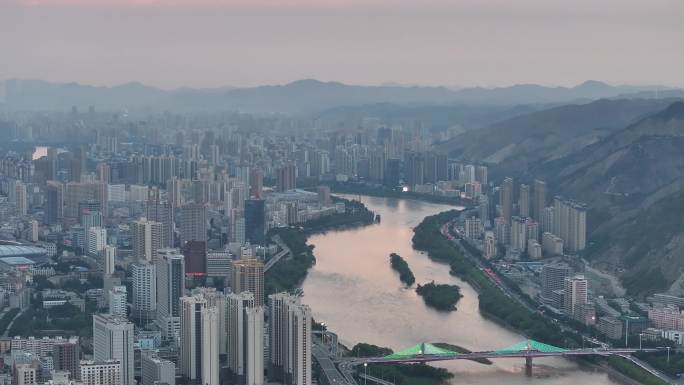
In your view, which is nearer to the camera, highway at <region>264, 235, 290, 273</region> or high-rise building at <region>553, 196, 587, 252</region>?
highway at <region>264, 235, 290, 273</region>

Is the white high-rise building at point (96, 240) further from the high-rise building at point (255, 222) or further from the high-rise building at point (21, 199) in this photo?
the high-rise building at point (21, 199)

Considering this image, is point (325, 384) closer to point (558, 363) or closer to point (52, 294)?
point (558, 363)

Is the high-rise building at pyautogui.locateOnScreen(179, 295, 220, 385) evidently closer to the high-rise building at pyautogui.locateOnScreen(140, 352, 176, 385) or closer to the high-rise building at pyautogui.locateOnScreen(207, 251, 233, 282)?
the high-rise building at pyautogui.locateOnScreen(140, 352, 176, 385)

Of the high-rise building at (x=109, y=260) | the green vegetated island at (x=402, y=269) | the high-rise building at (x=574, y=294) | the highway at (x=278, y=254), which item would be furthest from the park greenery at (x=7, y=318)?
the high-rise building at (x=574, y=294)

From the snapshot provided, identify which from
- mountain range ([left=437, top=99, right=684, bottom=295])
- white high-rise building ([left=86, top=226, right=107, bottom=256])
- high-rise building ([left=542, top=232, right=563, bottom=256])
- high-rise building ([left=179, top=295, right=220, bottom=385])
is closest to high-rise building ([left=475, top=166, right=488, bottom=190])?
mountain range ([left=437, top=99, right=684, bottom=295])

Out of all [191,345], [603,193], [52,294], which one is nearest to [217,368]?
[191,345]
